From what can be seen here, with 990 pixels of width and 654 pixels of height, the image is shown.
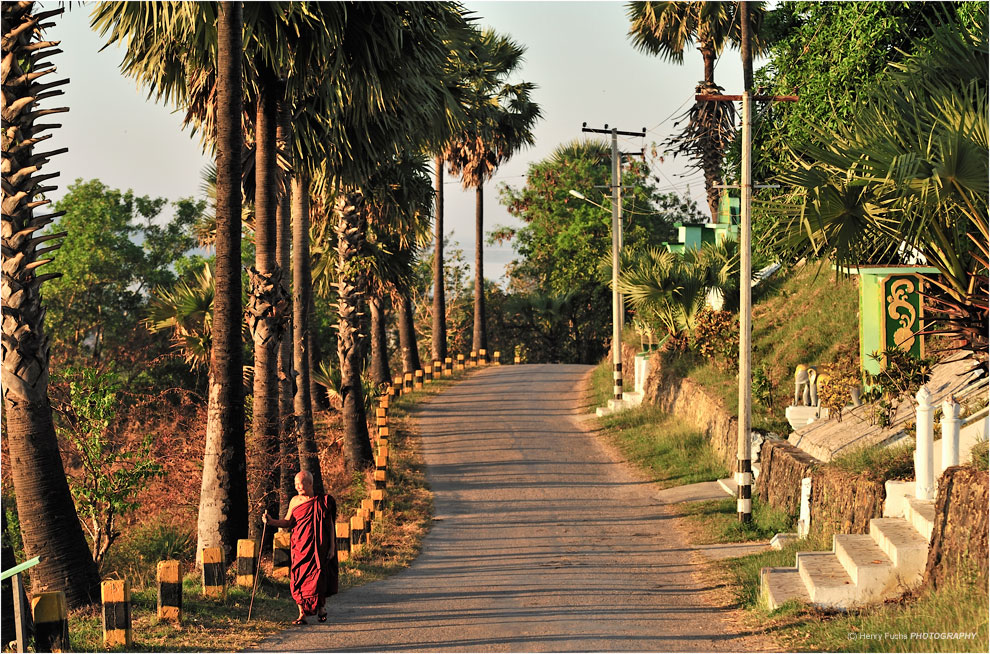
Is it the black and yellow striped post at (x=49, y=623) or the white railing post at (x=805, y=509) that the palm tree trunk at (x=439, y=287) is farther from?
the black and yellow striped post at (x=49, y=623)

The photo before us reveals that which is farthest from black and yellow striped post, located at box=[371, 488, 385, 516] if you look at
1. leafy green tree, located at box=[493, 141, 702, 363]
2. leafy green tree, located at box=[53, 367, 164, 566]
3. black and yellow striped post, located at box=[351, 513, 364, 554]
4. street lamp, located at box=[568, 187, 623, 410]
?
leafy green tree, located at box=[493, 141, 702, 363]

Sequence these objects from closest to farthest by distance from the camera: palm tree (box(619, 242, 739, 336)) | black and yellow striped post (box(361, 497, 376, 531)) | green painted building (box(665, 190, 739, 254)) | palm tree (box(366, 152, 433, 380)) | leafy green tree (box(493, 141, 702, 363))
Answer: black and yellow striped post (box(361, 497, 376, 531)) < palm tree (box(366, 152, 433, 380)) < palm tree (box(619, 242, 739, 336)) < green painted building (box(665, 190, 739, 254)) < leafy green tree (box(493, 141, 702, 363))

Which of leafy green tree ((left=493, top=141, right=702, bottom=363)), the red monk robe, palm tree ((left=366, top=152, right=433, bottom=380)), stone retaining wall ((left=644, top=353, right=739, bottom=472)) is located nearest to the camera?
Answer: the red monk robe

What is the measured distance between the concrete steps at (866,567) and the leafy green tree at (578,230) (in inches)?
1465

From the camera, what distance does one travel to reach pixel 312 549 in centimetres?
1082

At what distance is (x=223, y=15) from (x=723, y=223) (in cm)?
3035

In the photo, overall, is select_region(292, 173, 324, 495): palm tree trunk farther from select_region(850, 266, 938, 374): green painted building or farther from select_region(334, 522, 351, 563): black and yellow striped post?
select_region(850, 266, 938, 374): green painted building

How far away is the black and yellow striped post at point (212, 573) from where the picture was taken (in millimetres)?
11695

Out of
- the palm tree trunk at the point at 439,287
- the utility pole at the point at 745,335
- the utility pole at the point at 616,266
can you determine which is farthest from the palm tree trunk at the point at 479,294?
the utility pole at the point at 745,335

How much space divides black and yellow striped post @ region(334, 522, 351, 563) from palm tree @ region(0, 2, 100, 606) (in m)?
3.56

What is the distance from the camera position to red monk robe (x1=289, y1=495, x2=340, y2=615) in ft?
35.3

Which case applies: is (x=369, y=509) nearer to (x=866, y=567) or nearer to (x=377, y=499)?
(x=377, y=499)

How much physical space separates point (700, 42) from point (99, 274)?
24.1 metres

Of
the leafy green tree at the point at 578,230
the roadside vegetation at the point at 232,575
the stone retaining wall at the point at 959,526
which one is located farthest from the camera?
the leafy green tree at the point at 578,230
